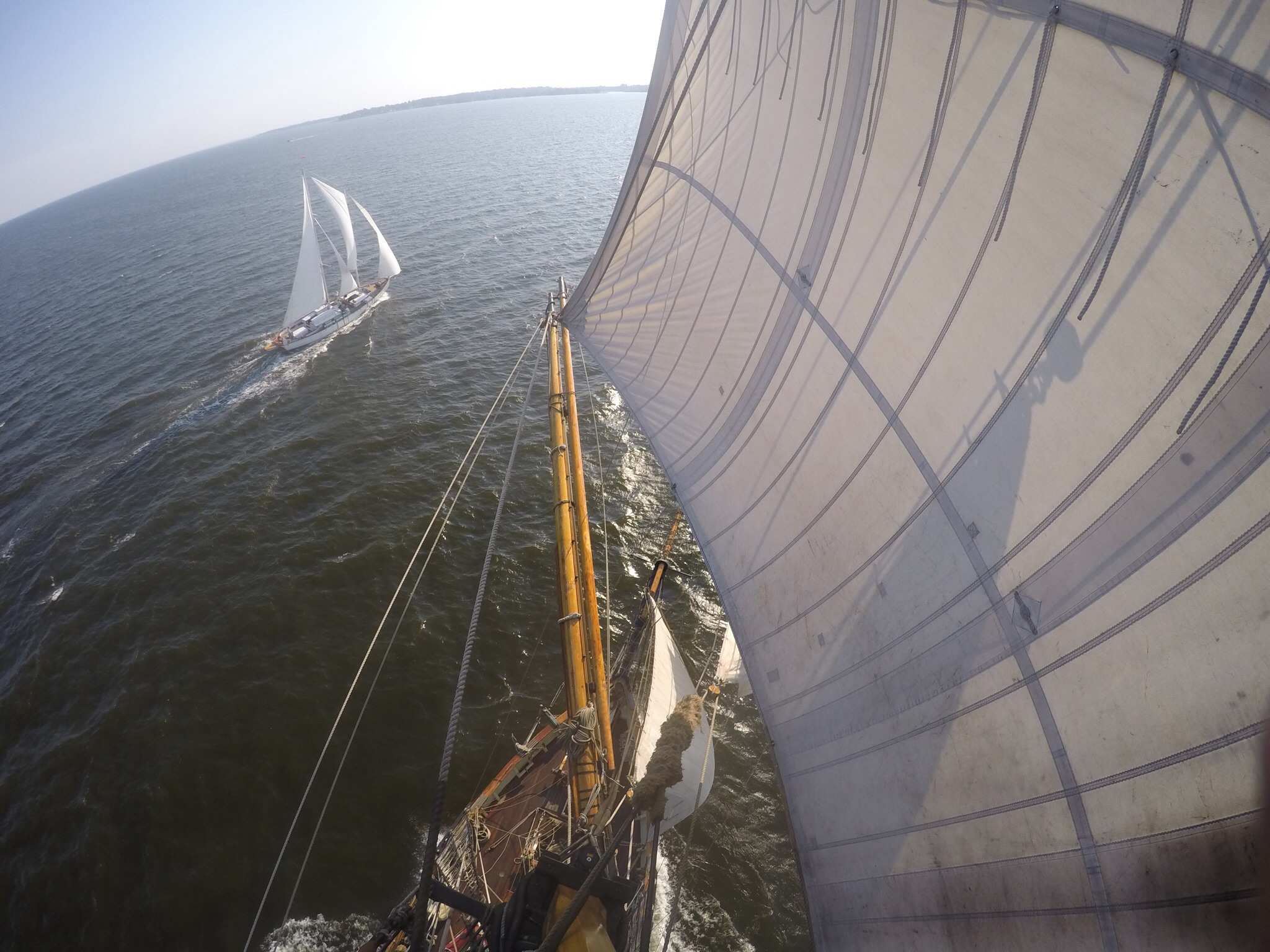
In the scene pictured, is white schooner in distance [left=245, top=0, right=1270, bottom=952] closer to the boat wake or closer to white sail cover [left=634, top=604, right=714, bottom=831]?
white sail cover [left=634, top=604, right=714, bottom=831]

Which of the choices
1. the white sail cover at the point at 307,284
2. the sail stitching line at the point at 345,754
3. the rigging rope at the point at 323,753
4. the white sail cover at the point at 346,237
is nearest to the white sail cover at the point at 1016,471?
the rigging rope at the point at 323,753

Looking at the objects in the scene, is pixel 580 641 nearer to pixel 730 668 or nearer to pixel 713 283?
pixel 730 668

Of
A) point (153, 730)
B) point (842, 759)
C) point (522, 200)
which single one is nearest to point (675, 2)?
point (842, 759)

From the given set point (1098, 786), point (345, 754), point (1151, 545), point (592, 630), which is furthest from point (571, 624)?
point (345, 754)

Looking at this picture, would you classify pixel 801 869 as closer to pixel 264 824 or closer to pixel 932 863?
pixel 932 863

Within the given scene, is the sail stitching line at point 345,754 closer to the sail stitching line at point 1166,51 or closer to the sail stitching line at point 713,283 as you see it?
the sail stitching line at point 713,283

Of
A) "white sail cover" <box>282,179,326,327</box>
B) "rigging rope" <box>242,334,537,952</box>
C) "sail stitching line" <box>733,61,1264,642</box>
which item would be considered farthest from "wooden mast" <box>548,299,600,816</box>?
"white sail cover" <box>282,179,326,327</box>
